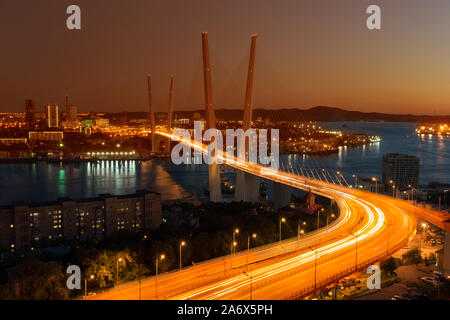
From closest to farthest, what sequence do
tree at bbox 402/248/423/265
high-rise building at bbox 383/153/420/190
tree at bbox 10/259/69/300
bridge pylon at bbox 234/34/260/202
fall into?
tree at bbox 10/259/69/300 → tree at bbox 402/248/423/265 → bridge pylon at bbox 234/34/260/202 → high-rise building at bbox 383/153/420/190

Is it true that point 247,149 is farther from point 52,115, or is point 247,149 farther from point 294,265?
point 52,115

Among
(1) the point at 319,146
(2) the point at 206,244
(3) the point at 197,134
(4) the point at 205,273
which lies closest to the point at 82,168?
(3) the point at 197,134

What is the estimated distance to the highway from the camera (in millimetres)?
2771

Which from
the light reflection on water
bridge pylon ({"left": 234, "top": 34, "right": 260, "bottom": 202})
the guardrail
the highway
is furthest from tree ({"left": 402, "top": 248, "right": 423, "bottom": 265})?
the light reflection on water

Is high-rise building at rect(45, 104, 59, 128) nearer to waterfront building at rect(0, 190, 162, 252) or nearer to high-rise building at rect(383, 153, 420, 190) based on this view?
high-rise building at rect(383, 153, 420, 190)

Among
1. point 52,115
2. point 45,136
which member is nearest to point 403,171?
point 45,136

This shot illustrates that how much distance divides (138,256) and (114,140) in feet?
79.6

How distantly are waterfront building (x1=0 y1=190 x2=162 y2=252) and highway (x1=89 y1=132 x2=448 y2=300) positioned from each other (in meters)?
3.16

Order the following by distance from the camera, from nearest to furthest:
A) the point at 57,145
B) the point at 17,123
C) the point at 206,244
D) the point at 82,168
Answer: the point at 206,244 → the point at 82,168 → the point at 57,145 → the point at 17,123

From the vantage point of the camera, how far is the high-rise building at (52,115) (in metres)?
37.9

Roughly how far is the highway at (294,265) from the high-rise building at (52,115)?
37.3m

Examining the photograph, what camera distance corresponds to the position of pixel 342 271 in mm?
3051

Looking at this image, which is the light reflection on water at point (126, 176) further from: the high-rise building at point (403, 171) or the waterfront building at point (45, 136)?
the waterfront building at point (45, 136)
